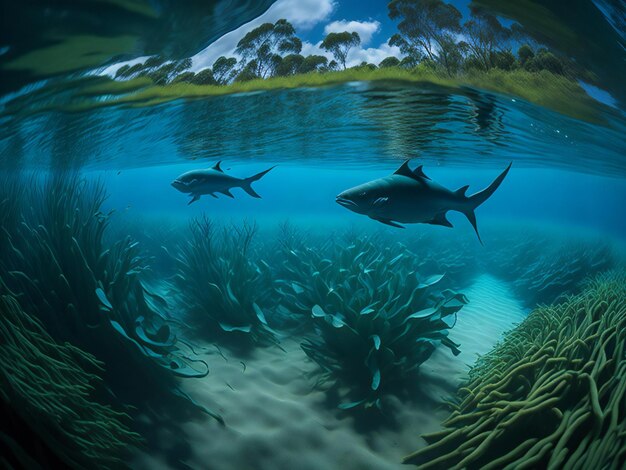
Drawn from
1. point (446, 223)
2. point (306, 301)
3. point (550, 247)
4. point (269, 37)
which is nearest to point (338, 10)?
point (269, 37)

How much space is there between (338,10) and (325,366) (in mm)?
4975

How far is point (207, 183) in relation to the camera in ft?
20.9

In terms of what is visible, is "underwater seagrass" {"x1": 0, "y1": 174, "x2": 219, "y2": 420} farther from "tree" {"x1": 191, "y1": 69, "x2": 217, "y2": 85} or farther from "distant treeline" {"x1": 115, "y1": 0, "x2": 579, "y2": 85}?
"tree" {"x1": 191, "y1": 69, "x2": 217, "y2": 85}

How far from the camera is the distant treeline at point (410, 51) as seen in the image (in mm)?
4906

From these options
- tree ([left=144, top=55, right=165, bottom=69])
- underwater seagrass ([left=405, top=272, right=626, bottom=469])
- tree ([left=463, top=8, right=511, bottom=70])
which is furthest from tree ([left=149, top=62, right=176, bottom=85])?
underwater seagrass ([left=405, top=272, right=626, bottom=469])

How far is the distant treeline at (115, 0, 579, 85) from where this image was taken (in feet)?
16.1

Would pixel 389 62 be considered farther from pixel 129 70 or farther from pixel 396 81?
pixel 129 70

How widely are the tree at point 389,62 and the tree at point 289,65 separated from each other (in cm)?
152

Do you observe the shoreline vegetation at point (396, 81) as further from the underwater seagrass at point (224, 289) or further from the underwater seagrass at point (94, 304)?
the underwater seagrass at point (94, 304)

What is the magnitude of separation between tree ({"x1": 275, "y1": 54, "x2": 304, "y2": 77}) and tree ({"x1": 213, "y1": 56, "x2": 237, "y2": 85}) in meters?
0.88

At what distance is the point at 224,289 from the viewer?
5.43 m

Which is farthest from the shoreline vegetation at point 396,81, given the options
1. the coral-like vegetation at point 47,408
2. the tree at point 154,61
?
the coral-like vegetation at point 47,408

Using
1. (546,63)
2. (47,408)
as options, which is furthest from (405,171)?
(546,63)

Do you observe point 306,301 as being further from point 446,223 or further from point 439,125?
point 439,125
